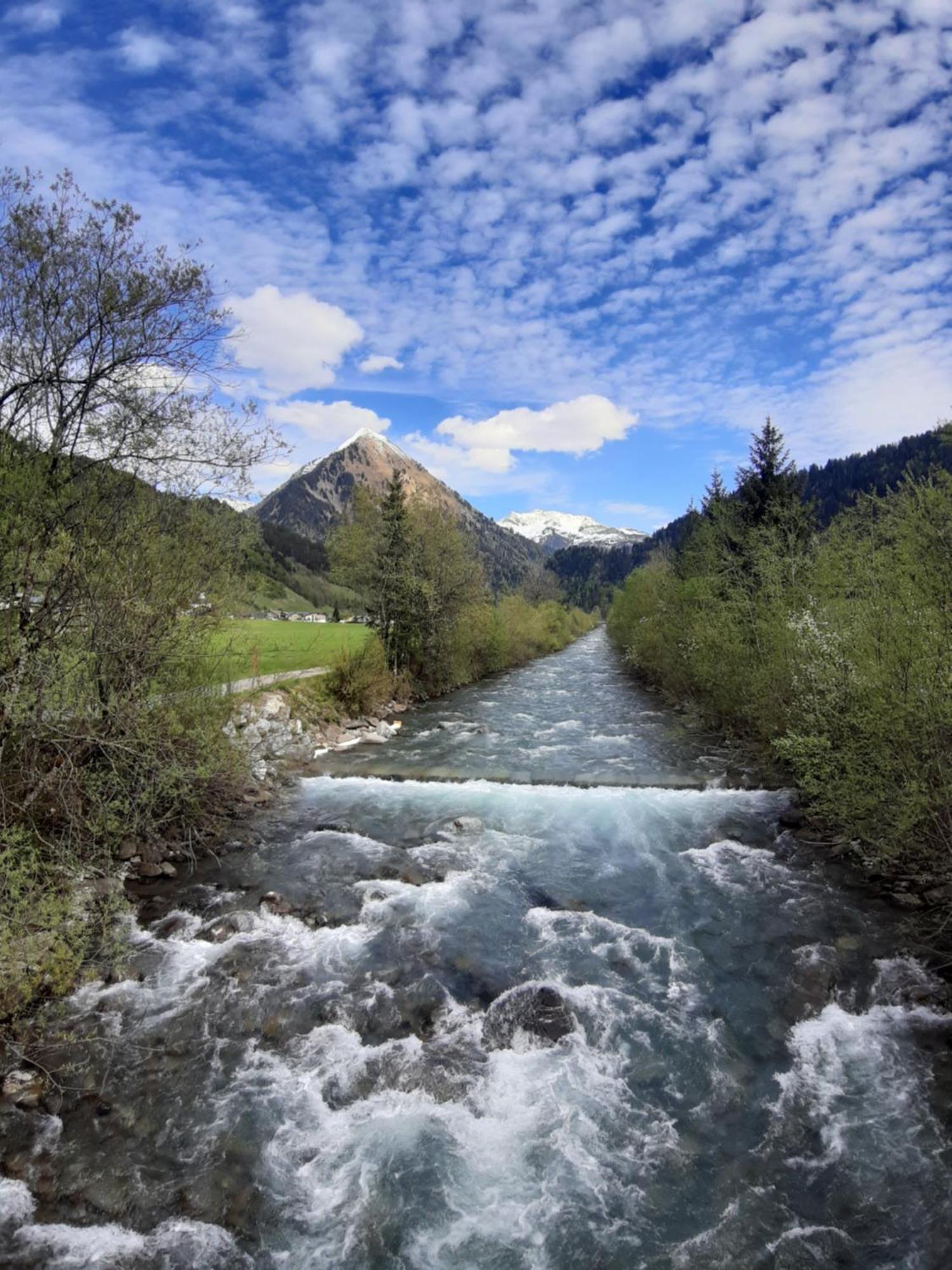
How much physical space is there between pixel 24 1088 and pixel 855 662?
13.1 meters

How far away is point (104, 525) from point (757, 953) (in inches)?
473

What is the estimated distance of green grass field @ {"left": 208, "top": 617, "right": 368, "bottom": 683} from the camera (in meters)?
13.0

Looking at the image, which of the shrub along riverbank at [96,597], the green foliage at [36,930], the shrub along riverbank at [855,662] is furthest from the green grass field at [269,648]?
the shrub along riverbank at [855,662]

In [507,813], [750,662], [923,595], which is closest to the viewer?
[923,595]

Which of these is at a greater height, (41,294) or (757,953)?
(41,294)

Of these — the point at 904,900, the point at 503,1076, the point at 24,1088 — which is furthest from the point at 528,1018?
the point at 904,900

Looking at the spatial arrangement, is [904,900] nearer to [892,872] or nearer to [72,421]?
[892,872]

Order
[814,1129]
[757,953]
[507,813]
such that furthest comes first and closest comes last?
[507,813] → [757,953] → [814,1129]

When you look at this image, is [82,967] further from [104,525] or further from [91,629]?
[104,525]

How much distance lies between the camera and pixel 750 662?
63.6 ft

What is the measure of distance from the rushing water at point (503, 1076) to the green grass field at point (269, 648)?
13.5ft

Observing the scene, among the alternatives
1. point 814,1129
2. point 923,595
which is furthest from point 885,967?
point 923,595

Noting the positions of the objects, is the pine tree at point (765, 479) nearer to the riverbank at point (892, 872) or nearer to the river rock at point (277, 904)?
the riverbank at point (892, 872)

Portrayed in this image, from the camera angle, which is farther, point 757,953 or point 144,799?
point 144,799
